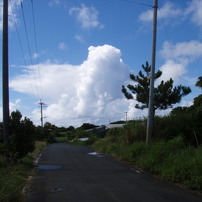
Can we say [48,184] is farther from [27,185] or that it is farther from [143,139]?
[143,139]

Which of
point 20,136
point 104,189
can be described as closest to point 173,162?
point 104,189

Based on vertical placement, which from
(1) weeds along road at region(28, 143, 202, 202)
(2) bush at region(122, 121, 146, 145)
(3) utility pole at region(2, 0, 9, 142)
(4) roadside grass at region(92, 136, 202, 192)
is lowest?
(1) weeds along road at region(28, 143, 202, 202)

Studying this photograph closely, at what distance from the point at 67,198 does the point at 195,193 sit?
3.49 meters

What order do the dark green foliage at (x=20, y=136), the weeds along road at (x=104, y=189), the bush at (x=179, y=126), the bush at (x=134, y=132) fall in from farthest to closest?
1. the bush at (x=134, y=132)
2. the bush at (x=179, y=126)
3. the dark green foliage at (x=20, y=136)
4. the weeds along road at (x=104, y=189)

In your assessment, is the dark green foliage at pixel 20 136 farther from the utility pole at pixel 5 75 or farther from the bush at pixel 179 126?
the bush at pixel 179 126

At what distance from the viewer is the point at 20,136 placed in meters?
13.0

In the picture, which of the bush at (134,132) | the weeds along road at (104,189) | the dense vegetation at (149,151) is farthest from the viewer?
the bush at (134,132)

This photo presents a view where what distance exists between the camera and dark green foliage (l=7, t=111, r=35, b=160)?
12.6 metres

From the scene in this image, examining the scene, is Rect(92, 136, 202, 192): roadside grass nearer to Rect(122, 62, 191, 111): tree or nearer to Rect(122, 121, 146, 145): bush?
Rect(122, 121, 146, 145): bush

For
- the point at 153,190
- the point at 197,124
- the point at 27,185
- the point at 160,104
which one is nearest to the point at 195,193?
the point at 153,190

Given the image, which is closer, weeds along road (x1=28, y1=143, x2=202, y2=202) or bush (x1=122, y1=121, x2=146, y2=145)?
weeds along road (x1=28, y1=143, x2=202, y2=202)

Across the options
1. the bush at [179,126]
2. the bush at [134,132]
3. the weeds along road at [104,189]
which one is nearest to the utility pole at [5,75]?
the weeds along road at [104,189]

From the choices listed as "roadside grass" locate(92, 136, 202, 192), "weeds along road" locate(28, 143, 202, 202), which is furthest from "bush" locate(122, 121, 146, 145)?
"weeds along road" locate(28, 143, 202, 202)

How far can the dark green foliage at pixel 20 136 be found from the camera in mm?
12631
